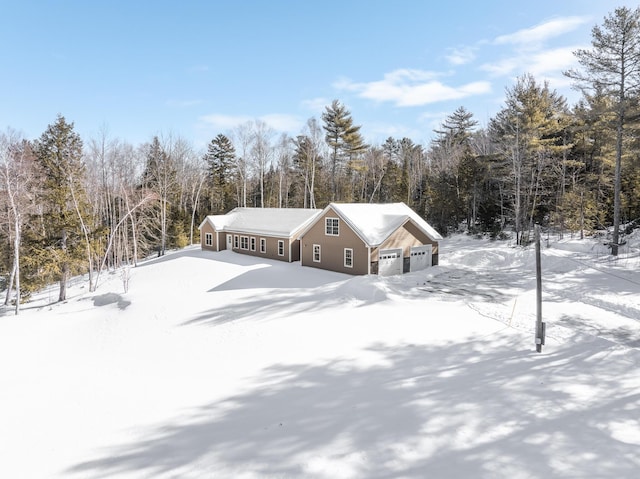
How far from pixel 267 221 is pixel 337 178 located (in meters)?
16.7

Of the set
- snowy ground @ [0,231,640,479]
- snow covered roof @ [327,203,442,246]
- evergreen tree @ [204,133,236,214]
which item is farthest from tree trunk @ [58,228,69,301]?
evergreen tree @ [204,133,236,214]

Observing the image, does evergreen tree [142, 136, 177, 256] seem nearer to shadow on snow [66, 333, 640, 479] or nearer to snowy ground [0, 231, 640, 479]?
snowy ground [0, 231, 640, 479]

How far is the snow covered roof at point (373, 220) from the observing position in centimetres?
2022

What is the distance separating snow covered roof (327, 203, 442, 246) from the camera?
66.3ft

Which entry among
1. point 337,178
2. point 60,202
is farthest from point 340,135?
point 60,202

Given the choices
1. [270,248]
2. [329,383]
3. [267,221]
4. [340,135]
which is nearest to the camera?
[329,383]

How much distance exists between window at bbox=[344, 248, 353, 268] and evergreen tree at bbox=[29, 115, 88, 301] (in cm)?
1573

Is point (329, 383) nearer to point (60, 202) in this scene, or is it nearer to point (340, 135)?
point (60, 202)

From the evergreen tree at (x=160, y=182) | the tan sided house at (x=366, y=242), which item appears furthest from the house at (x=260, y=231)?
the evergreen tree at (x=160, y=182)

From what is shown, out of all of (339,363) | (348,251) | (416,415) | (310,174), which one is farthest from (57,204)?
(310,174)

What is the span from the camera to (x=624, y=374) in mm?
8836

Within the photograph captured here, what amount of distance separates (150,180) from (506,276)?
3456 cm

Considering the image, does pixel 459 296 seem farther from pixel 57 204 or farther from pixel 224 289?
pixel 57 204

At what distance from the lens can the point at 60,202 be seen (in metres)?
20.3
